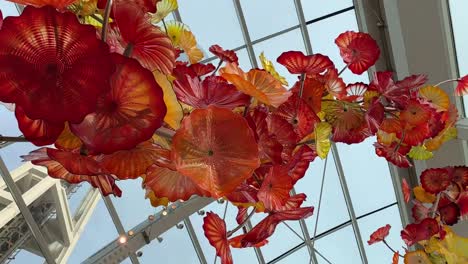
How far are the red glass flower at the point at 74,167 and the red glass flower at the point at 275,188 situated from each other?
61 cm

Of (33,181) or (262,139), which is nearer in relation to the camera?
(262,139)

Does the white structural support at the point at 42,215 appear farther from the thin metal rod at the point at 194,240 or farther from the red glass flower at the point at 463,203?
the red glass flower at the point at 463,203

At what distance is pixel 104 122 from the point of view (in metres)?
1.58

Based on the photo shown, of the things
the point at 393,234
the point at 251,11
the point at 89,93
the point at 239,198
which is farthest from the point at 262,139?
the point at 393,234

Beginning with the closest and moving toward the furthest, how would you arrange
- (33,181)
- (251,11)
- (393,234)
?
1. (33,181)
2. (251,11)
3. (393,234)

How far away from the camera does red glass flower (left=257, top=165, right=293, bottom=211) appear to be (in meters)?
2.20

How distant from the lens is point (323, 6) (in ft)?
32.6

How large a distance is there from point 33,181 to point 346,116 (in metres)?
7.33

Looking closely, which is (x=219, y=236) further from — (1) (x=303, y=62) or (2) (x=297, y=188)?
(2) (x=297, y=188)

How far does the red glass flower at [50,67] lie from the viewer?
145 cm

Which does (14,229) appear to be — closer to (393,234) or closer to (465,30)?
(465,30)

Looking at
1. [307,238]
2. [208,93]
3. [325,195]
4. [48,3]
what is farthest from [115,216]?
[48,3]

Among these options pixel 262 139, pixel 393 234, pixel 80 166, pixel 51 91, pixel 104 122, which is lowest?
pixel 393 234

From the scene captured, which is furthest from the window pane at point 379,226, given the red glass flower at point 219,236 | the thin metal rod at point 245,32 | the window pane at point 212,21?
the red glass flower at point 219,236
